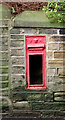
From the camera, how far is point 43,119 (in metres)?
3.65

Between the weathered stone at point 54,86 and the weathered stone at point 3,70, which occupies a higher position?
the weathered stone at point 3,70

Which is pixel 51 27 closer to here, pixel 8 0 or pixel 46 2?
pixel 46 2

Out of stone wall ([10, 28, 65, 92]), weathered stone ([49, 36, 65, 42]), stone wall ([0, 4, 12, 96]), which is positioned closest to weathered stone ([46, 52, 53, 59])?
stone wall ([10, 28, 65, 92])

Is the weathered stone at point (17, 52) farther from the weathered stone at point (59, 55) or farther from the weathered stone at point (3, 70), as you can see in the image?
the weathered stone at point (59, 55)

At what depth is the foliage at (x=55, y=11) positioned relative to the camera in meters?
3.51

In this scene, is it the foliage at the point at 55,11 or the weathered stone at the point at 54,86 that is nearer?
the foliage at the point at 55,11

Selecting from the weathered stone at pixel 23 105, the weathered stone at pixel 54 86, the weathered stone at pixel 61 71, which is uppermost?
the weathered stone at pixel 61 71

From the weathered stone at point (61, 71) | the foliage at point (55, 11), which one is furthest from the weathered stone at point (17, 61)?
the foliage at point (55, 11)

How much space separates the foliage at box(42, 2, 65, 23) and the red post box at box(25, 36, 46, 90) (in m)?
0.48

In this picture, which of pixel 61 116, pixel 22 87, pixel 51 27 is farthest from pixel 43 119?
pixel 51 27

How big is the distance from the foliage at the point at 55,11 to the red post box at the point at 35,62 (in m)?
0.48

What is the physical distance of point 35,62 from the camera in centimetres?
375

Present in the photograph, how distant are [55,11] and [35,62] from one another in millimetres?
1196

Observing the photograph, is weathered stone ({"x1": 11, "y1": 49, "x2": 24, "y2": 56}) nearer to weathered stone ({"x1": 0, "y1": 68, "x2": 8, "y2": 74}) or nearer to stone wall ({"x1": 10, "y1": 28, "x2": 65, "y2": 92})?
stone wall ({"x1": 10, "y1": 28, "x2": 65, "y2": 92})
